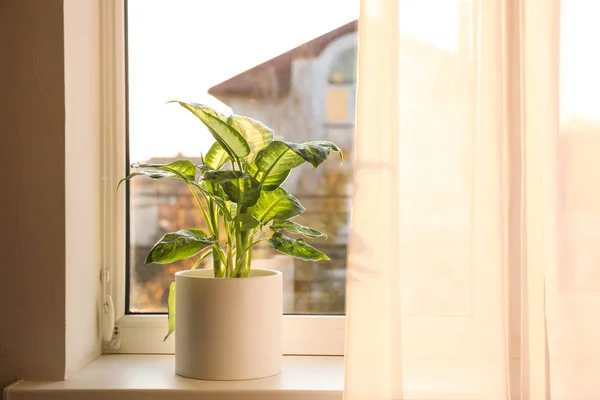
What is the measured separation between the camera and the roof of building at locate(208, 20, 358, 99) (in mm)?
1503

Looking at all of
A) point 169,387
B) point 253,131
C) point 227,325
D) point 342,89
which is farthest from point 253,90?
point 169,387

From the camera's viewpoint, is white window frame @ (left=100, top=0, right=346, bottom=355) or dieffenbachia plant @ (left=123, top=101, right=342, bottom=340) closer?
dieffenbachia plant @ (left=123, top=101, right=342, bottom=340)

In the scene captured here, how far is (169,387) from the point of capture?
123 cm

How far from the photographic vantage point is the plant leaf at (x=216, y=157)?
4.22 ft

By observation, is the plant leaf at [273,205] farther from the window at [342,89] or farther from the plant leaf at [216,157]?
the window at [342,89]

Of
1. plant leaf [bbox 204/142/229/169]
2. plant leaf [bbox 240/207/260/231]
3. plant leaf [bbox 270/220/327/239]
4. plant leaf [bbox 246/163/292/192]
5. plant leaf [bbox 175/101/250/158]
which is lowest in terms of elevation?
plant leaf [bbox 270/220/327/239]

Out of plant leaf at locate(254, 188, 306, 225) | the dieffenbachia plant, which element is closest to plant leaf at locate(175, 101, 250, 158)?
the dieffenbachia plant

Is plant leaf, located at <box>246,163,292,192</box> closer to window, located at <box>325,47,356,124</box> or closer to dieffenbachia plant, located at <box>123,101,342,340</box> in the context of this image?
dieffenbachia plant, located at <box>123,101,342,340</box>
